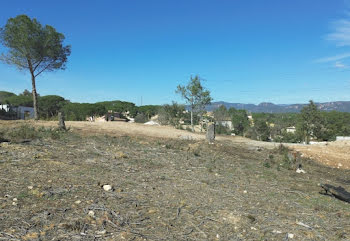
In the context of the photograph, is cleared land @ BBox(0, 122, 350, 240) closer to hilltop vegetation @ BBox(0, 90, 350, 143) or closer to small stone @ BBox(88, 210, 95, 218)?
small stone @ BBox(88, 210, 95, 218)

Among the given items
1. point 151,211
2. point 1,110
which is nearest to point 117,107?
point 1,110

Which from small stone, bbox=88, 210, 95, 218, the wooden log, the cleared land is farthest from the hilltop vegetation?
the wooden log

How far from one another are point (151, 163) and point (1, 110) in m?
22.9

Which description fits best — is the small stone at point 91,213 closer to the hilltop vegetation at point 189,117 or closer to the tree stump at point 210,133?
the tree stump at point 210,133

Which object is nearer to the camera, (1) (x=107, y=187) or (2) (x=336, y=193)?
(1) (x=107, y=187)

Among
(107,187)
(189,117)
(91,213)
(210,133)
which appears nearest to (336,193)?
(107,187)

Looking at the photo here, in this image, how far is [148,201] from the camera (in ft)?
11.2

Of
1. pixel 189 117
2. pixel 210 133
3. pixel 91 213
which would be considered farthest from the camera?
pixel 189 117

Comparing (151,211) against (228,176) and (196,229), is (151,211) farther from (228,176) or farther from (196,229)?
(228,176)

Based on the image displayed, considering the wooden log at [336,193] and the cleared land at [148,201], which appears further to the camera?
the wooden log at [336,193]

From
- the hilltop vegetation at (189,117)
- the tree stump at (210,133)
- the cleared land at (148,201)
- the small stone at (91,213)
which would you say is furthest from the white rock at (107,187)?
the hilltop vegetation at (189,117)

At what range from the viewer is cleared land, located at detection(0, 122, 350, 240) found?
8.52 feet

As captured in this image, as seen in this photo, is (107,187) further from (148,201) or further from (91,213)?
(91,213)

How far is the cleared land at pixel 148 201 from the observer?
2.60m
